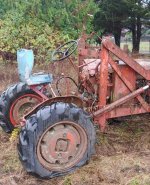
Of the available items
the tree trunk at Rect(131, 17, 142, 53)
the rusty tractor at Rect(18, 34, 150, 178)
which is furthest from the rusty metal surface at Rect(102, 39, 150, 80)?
the tree trunk at Rect(131, 17, 142, 53)

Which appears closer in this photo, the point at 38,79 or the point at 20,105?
the point at 38,79

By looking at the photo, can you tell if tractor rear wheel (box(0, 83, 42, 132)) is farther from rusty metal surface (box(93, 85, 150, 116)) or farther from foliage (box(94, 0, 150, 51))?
foliage (box(94, 0, 150, 51))

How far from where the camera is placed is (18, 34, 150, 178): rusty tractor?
4.35m

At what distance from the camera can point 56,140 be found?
14.8ft

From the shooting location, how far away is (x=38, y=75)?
5.30 meters

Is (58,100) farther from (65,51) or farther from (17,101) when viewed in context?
(17,101)

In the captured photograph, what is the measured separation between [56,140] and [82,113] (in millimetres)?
453

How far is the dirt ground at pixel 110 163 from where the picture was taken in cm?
437

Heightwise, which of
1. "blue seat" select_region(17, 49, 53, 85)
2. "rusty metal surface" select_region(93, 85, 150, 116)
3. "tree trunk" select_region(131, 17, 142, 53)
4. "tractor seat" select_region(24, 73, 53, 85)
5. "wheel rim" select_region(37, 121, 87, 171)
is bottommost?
"tree trunk" select_region(131, 17, 142, 53)

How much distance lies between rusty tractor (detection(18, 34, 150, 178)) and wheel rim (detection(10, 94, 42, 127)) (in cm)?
84

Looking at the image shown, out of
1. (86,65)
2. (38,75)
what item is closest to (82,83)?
(86,65)

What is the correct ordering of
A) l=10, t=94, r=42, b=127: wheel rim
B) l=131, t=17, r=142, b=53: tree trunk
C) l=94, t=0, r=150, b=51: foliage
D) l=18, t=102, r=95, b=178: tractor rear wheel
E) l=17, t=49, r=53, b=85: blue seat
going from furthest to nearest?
l=131, t=17, r=142, b=53: tree trunk
l=94, t=0, r=150, b=51: foliage
l=10, t=94, r=42, b=127: wheel rim
l=17, t=49, r=53, b=85: blue seat
l=18, t=102, r=95, b=178: tractor rear wheel

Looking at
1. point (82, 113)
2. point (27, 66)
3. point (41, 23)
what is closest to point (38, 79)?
point (27, 66)

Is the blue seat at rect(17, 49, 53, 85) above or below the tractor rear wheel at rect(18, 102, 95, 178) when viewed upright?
above
